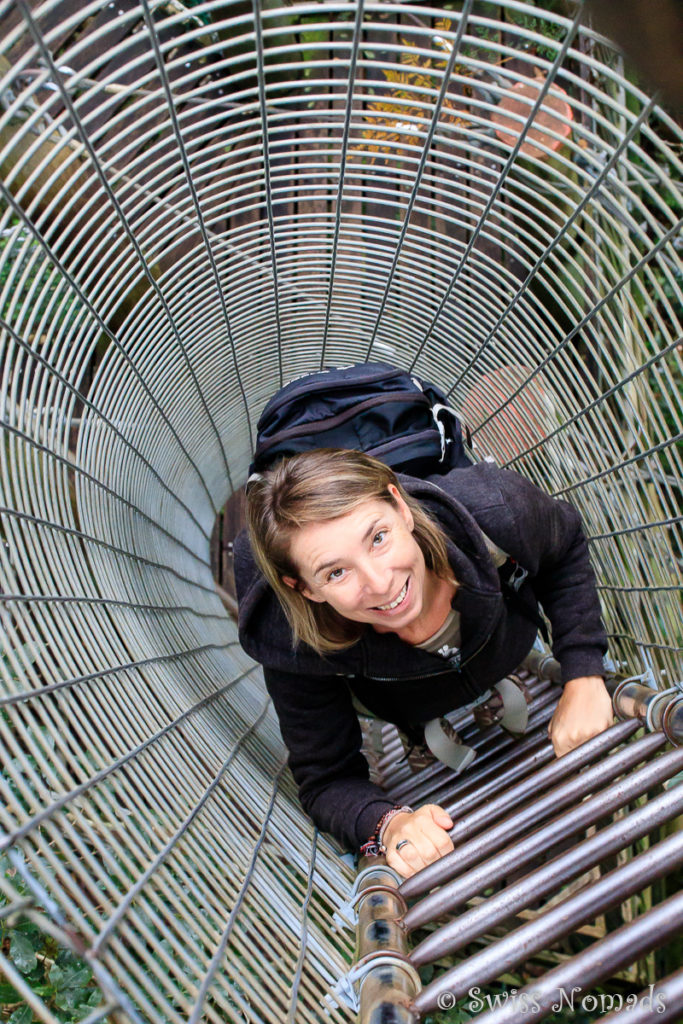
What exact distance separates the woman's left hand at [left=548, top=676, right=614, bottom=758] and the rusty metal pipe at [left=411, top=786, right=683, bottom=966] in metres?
0.38

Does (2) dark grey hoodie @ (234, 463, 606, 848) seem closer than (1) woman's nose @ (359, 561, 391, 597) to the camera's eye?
No

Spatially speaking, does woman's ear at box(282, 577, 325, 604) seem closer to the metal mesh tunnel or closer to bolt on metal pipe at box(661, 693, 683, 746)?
the metal mesh tunnel

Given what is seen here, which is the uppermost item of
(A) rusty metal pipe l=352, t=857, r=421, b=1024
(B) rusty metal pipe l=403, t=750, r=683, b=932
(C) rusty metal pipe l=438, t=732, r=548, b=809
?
(A) rusty metal pipe l=352, t=857, r=421, b=1024

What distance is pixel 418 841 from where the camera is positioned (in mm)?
984

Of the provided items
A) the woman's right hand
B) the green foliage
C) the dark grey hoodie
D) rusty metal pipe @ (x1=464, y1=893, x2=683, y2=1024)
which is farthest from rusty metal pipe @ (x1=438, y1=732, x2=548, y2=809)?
rusty metal pipe @ (x1=464, y1=893, x2=683, y2=1024)

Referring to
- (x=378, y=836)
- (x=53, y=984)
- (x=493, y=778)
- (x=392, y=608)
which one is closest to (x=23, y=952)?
(x=53, y=984)

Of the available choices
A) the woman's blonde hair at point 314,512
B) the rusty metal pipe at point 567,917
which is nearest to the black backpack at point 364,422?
the woman's blonde hair at point 314,512

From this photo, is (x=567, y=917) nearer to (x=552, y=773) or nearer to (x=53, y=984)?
(x=552, y=773)

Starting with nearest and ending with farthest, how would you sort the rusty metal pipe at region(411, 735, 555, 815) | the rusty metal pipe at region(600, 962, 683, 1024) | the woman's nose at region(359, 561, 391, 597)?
the rusty metal pipe at region(600, 962, 683, 1024), the woman's nose at region(359, 561, 391, 597), the rusty metal pipe at region(411, 735, 555, 815)

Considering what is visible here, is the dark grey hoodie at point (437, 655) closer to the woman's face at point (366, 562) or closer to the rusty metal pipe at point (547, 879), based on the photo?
the woman's face at point (366, 562)

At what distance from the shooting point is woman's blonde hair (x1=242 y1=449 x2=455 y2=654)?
937 mm

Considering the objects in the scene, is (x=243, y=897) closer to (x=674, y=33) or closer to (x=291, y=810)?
(x=291, y=810)

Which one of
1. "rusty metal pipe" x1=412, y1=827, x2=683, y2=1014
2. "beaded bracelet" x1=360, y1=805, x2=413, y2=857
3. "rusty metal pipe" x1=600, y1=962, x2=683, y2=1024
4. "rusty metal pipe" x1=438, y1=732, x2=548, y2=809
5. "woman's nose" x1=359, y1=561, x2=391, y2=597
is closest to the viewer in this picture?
"rusty metal pipe" x1=600, y1=962, x2=683, y2=1024

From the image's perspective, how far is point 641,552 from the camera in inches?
46.1
